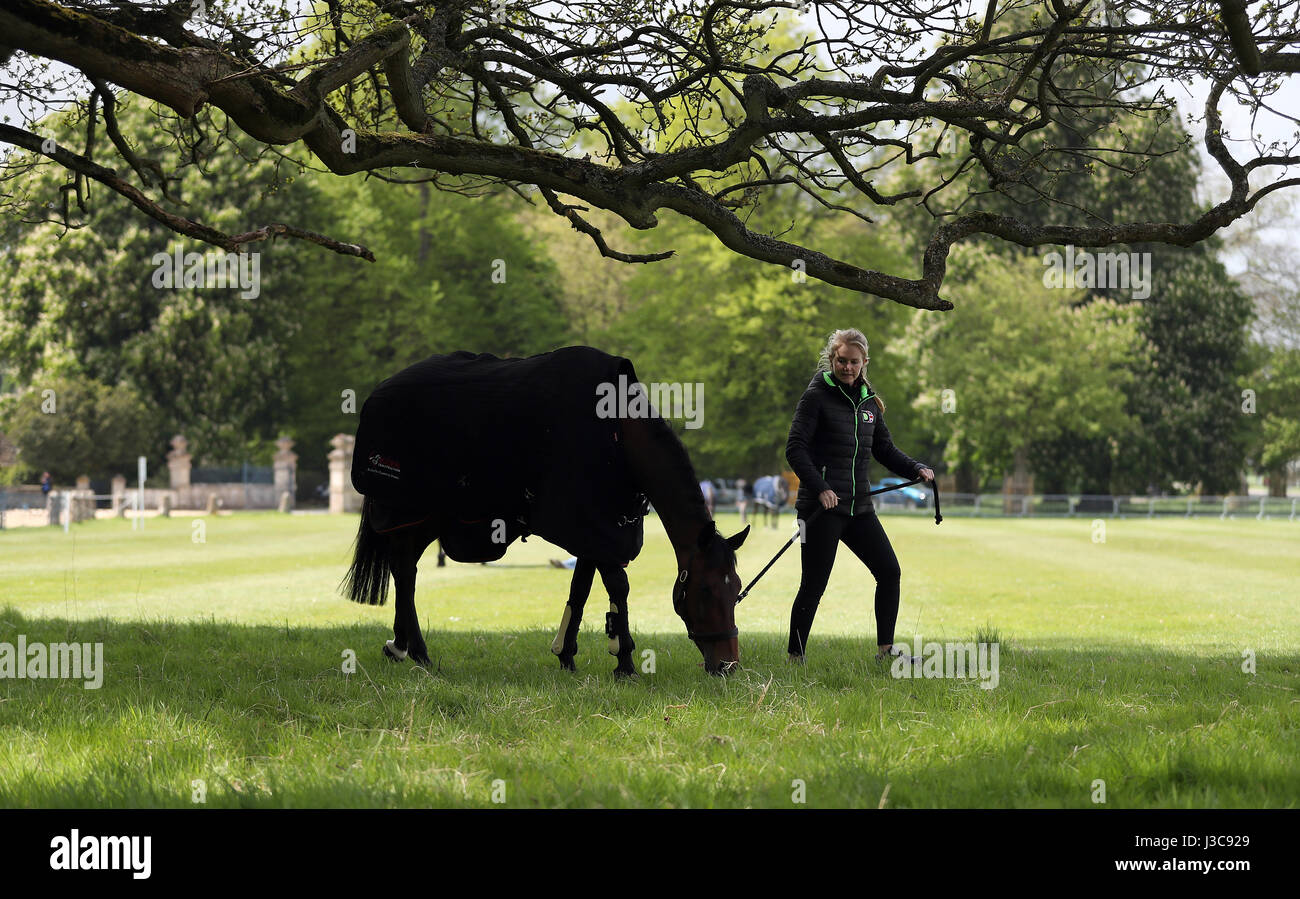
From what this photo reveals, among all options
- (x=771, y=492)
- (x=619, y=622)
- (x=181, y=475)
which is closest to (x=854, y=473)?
(x=619, y=622)

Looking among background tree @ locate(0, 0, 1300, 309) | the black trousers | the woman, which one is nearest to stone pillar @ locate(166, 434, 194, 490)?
background tree @ locate(0, 0, 1300, 309)

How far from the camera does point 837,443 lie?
8.16 meters

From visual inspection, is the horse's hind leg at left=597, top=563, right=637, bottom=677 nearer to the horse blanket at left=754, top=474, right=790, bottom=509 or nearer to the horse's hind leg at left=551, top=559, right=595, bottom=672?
the horse's hind leg at left=551, top=559, right=595, bottom=672

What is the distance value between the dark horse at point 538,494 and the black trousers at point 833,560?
2.98 ft

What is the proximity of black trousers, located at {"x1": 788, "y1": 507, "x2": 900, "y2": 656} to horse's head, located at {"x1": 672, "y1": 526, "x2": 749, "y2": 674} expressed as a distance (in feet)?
2.99

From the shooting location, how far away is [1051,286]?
48688 millimetres

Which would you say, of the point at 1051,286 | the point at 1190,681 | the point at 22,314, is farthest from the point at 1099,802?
the point at 22,314

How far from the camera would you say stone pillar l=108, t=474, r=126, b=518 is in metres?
41.3

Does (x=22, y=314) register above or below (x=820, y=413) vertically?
above

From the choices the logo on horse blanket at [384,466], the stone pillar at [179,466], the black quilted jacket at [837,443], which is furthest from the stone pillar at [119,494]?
the black quilted jacket at [837,443]

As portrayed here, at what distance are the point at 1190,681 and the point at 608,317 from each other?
2082 inches

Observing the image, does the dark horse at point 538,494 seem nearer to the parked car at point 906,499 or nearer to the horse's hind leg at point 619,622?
the horse's hind leg at point 619,622

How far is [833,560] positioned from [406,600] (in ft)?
9.86
